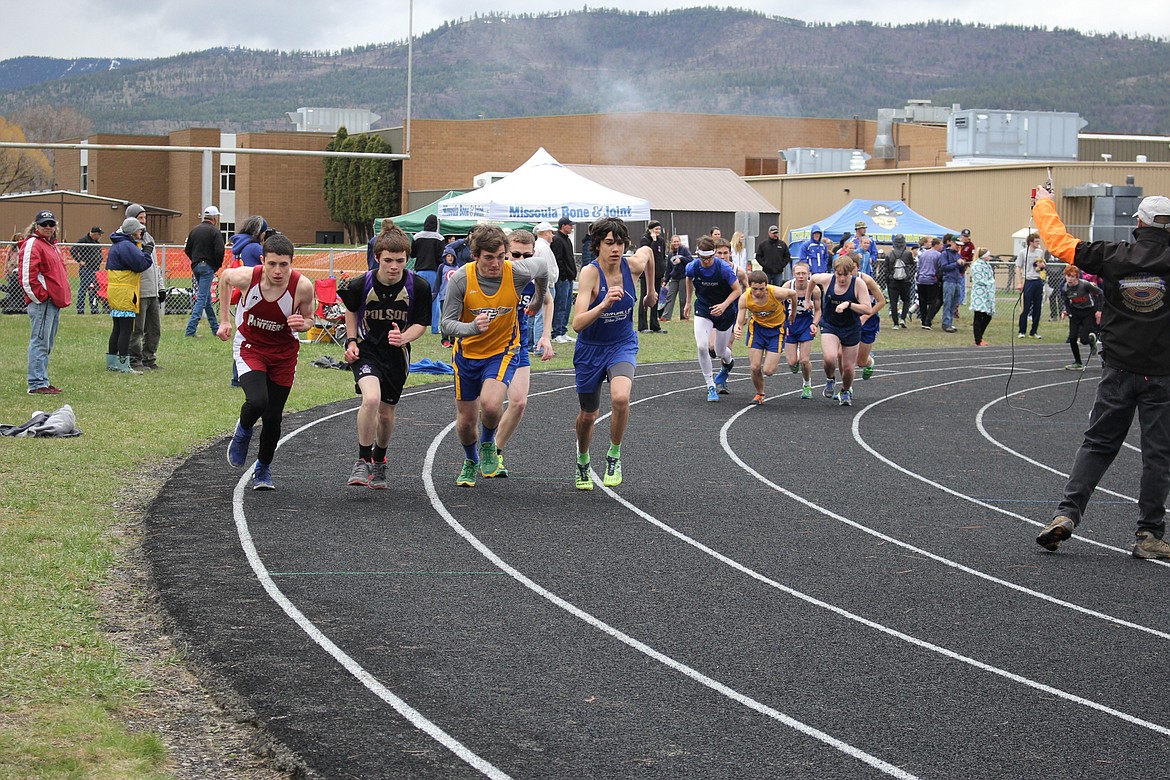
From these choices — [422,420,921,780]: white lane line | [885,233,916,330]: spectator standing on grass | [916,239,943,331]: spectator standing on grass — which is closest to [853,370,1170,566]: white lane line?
[422,420,921,780]: white lane line

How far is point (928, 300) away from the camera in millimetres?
28125

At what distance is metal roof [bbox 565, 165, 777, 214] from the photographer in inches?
2116

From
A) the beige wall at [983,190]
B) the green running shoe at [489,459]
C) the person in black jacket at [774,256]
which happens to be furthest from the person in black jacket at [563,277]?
the beige wall at [983,190]

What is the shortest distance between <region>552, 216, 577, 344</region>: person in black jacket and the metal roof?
3007 centimetres

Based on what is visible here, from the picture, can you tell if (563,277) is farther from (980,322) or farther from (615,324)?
(615,324)

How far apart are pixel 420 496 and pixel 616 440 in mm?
1543

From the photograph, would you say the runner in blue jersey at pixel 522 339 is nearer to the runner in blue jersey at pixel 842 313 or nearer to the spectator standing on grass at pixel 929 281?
the runner in blue jersey at pixel 842 313

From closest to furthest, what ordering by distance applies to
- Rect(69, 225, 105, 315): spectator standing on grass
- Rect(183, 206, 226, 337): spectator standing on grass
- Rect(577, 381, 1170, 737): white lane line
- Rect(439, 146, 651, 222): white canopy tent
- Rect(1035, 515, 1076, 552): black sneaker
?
Rect(577, 381, 1170, 737): white lane line < Rect(1035, 515, 1076, 552): black sneaker < Rect(183, 206, 226, 337): spectator standing on grass < Rect(69, 225, 105, 315): spectator standing on grass < Rect(439, 146, 651, 222): white canopy tent

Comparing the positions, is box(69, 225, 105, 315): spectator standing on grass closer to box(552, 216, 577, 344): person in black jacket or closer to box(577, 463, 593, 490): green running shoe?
box(552, 216, 577, 344): person in black jacket

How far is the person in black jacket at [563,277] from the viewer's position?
2217cm

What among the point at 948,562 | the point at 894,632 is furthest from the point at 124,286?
the point at 894,632

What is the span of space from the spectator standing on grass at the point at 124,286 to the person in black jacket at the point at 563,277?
23.4ft

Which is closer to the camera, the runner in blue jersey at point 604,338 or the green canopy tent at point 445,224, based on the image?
the runner in blue jersey at point 604,338

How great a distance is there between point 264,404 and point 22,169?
275 ft
